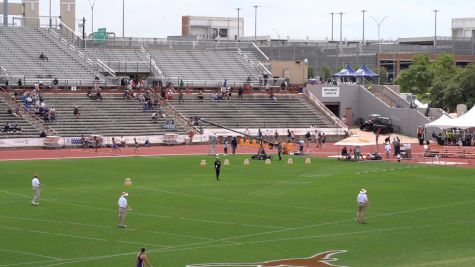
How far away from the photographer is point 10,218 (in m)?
41.2

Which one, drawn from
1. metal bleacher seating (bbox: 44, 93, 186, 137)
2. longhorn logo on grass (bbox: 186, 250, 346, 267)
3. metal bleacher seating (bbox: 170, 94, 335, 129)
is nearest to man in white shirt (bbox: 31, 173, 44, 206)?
longhorn logo on grass (bbox: 186, 250, 346, 267)

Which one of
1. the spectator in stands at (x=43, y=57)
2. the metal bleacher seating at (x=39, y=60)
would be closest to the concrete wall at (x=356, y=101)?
the metal bleacher seating at (x=39, y=60)

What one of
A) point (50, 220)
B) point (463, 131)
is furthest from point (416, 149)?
point (50, 220)

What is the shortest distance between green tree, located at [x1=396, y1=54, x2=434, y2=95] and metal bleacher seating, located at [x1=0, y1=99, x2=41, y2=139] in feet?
204

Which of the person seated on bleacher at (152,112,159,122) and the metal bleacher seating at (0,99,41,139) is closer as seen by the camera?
the metal bleacher seating at (0,99,41,139)

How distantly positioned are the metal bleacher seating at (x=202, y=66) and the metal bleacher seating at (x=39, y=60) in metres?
9.44

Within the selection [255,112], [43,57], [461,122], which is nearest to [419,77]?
[255,112]

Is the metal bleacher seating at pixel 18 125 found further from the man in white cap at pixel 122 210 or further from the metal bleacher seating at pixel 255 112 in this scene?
the man in white cap at pixel 122 210

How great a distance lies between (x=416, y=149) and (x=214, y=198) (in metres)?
36.0

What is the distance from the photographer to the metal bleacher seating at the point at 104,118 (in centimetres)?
8194

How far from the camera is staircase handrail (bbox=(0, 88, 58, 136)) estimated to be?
80250 millimetres

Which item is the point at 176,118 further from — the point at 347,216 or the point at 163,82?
the point at 347,216

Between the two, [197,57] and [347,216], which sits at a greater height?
[197,57]

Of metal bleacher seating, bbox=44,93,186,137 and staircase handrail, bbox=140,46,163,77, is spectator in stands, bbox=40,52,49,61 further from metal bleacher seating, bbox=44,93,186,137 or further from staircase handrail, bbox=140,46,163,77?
staircase handrail, bbox=140,46,163,77
